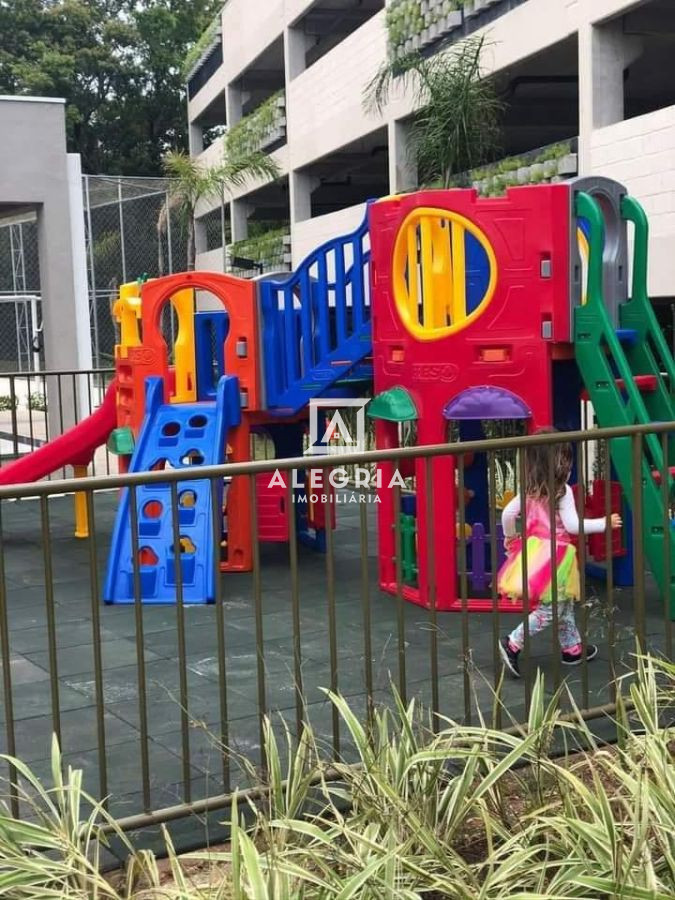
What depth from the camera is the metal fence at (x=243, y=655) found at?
3.52 metres

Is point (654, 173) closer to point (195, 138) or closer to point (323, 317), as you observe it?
point (323, 317)

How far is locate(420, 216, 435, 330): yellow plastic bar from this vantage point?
669 centimetres

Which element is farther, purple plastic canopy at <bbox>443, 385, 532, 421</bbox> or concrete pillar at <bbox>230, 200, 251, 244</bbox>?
concrete pillar at <bbox>230, 200, 251, 244</bbox>

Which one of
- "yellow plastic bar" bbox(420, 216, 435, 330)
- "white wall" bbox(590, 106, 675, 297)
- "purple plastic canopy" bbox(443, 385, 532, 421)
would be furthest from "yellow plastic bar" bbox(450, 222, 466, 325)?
"white wall" bbox(590, 106, 675, 297)

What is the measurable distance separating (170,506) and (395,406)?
4.90 ft

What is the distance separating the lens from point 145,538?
732 centimetres

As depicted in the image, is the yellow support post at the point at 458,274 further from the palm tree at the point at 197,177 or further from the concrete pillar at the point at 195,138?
the concrete pillar at the point at 195,138

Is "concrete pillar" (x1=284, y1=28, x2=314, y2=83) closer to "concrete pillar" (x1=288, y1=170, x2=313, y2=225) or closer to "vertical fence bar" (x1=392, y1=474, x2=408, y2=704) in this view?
"concrete pillar" (x1=288, y1=170, x2=313, y2=225)

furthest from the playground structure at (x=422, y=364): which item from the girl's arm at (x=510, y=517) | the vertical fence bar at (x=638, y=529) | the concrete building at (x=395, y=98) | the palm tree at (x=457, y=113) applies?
the palm tree at (x=457, y=113)

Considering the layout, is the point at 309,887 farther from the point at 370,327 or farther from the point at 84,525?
the point at 84,525

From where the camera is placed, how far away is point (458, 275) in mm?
6668

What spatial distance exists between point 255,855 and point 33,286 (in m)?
26.0

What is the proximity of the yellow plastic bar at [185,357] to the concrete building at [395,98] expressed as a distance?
492 cm

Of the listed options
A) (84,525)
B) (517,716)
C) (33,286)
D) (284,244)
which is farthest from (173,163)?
(517,716)
